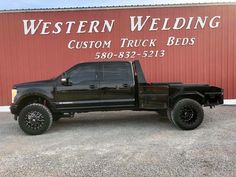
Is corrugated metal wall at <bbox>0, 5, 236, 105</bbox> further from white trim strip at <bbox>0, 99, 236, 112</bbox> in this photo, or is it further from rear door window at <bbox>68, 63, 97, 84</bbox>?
rear door window at <bbox>68, 63, 97, 84</bbox>

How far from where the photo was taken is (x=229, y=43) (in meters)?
11.2

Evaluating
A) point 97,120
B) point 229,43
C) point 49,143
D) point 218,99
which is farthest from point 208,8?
point 49,143

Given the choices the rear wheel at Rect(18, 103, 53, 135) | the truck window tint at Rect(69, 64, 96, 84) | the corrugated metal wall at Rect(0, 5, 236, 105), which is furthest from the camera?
the corrugated metal wall at Rect(0, 5, 236, 105)

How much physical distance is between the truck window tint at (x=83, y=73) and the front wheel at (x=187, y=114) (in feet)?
7.54

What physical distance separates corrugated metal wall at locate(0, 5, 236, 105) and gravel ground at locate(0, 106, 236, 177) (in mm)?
2589

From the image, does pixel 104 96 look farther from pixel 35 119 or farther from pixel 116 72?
pixel 35 119

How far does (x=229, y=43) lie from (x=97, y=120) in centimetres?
576

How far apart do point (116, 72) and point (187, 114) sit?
83.9 inches

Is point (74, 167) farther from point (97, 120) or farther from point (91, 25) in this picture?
point (91, 25)

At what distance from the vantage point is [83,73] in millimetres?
8008

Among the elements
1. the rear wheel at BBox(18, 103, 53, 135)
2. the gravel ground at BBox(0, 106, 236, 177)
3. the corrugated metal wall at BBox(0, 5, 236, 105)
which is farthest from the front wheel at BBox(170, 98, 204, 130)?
the corrugated metal wall at BBox(0, 5, 236, 105)

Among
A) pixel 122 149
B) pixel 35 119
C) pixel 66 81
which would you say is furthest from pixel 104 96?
pixel 122 149

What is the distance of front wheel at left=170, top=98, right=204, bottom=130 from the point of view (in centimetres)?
759

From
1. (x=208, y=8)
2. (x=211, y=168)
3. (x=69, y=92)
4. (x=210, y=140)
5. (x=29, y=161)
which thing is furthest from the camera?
(x=208, y=8)
